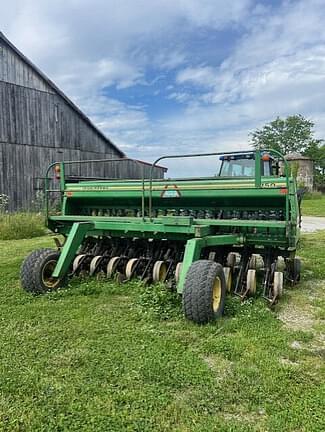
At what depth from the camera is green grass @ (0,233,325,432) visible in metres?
2.26

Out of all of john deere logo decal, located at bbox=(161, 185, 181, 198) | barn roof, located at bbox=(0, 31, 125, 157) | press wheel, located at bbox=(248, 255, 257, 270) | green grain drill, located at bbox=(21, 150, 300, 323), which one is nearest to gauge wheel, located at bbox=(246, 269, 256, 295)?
green grain drill, located at bbox=(21, 150, 300, 323)

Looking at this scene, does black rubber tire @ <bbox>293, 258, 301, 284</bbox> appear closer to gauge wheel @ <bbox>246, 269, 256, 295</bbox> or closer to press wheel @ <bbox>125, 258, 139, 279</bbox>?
gauge wheel @ <bbox>246, 269, 256, 295</bbox>

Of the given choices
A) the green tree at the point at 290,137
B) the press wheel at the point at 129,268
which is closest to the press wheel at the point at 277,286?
the press wheel at the point at 129,268

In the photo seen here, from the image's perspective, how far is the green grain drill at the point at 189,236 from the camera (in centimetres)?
443

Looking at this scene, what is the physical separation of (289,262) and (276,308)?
1.06 meters

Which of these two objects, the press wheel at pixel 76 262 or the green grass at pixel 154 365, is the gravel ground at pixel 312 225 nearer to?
the green grass at pixel 154 365

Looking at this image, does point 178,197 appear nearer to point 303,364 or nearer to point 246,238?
point 246,238

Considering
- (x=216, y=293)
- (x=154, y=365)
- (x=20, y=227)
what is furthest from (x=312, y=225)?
(x=154, y=365)

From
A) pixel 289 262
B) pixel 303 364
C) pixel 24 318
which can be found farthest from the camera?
pixel 289 262

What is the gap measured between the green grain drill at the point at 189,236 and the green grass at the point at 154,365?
0.37 meters

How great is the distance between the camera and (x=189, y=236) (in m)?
4.74

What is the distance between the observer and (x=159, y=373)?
9.00 ft

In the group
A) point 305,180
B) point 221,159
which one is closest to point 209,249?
point 221,159

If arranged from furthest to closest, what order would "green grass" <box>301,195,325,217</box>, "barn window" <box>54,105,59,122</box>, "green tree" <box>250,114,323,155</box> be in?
"green tree" <box>250,114,323,155</box>
"green grass" <box>301,195,325,217</box>
"barn window" <box>54,105,59,122</box>
